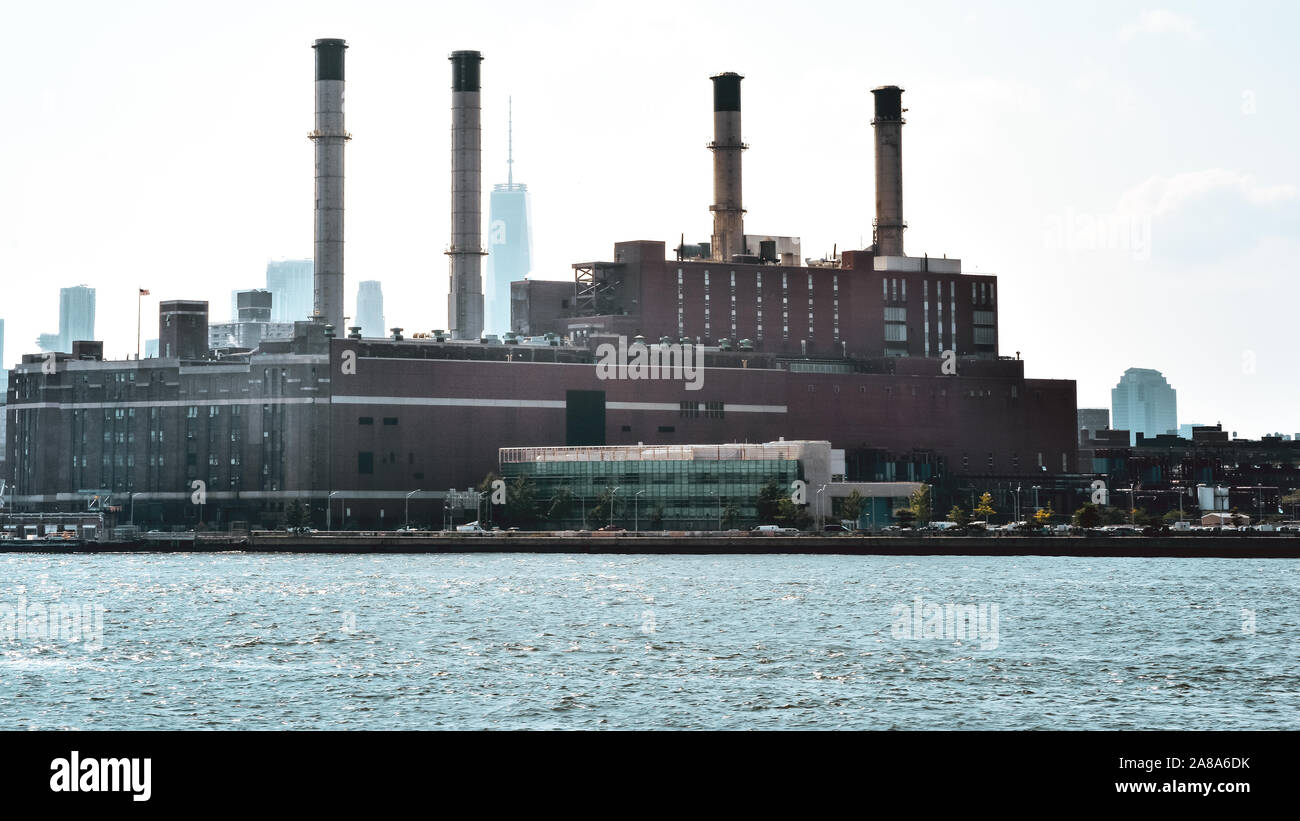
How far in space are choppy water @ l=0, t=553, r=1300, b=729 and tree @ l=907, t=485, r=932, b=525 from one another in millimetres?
49129

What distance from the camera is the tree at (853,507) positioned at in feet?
556

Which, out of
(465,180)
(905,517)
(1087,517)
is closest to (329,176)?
(465,180)

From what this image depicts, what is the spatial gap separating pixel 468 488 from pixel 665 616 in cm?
9450

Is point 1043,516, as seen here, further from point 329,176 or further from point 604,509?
point 329,176

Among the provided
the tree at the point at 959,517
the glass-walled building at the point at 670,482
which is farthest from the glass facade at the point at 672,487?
the tree at the point at 959,517

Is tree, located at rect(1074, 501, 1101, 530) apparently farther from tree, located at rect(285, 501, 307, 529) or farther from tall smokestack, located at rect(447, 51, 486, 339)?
tree, located at rect(285, 501, 307, 529)

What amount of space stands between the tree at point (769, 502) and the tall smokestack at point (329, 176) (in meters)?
48.4

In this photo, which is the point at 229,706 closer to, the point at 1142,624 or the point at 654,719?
the point at 654,719

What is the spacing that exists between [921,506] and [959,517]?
182 inches

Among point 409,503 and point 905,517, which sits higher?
point 409,503

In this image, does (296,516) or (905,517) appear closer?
(296,516)

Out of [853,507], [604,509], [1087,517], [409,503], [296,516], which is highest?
[409,503]

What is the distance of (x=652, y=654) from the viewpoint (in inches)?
2574

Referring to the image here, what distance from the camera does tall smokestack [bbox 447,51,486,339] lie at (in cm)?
18838
